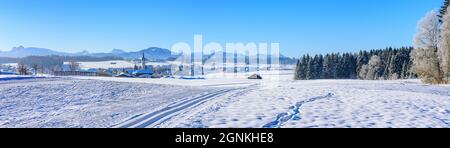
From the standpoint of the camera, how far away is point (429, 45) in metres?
40.9

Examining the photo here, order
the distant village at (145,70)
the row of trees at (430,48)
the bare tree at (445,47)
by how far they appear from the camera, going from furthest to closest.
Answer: the distant village at (145,70) < the row of trees at (430,48) < the bare tree at (445,47)

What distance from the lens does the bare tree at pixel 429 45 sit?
133 ft

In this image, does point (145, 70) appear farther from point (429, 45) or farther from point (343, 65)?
point (429, 45)

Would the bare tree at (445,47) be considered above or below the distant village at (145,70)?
above

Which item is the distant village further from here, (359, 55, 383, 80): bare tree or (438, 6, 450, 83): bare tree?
(359, 55, 383, 80): bare tree

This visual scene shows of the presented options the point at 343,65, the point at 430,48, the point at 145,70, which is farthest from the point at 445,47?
the point at 343,65

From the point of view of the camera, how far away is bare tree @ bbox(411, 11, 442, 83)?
40.6 meters

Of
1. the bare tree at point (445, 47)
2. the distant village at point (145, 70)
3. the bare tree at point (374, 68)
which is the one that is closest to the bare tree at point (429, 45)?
the bare tree at point (445, 47)

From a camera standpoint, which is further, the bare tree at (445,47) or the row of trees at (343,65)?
the row of trees at (343,65)

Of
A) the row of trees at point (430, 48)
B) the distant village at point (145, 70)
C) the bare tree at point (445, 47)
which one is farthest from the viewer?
the distant village at point (145, 70)

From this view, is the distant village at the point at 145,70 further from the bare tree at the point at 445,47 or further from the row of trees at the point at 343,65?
the bare tree at the point at 445,47
